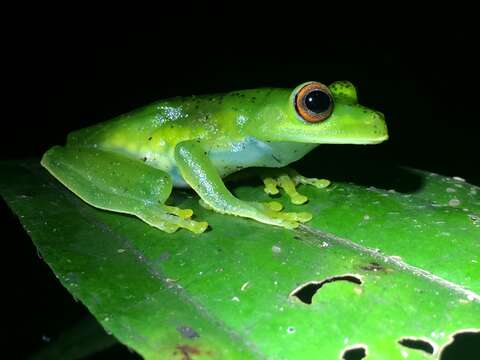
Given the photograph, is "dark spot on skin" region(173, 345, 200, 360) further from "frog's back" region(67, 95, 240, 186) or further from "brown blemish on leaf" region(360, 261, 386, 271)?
"frog's back" region(67, 95, 240, 186)

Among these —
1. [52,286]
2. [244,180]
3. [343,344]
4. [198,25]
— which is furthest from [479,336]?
[198,25]

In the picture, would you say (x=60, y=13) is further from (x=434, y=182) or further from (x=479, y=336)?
(x=479, y=336)

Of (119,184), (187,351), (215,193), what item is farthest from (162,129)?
(187,351)

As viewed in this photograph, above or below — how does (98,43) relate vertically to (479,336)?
above

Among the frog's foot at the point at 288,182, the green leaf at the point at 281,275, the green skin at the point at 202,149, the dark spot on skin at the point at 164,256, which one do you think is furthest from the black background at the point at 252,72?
the dark spot on skin at the point at 164,256

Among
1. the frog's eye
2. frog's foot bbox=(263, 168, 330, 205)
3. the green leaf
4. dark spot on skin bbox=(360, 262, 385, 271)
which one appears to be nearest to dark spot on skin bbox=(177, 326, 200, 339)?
the green leaf

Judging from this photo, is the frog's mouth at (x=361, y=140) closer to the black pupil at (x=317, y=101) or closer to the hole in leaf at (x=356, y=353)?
the black pupil at (x=317, y=101)
